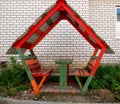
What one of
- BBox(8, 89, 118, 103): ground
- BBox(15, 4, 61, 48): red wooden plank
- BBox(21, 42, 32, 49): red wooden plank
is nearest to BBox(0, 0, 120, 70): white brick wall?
BBox(21, 42, 32, 49): red wooden plank

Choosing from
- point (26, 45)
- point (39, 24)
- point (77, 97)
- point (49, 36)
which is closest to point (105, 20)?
point (49, 36)

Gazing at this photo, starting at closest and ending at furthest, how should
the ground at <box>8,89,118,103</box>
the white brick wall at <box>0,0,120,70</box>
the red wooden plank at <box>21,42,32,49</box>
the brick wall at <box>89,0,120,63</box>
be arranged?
the ground at <box>8,89,118,103</box> < the red wooden plank at <box>21,42,32,49</box> < the white brick wall at <box>0,0,120,70</box> < the brick wall at <box>89,0,120,63</box>

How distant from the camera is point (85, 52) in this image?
8.33m

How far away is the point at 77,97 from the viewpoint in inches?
229

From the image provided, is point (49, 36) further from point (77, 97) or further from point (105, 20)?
point (77, 97)

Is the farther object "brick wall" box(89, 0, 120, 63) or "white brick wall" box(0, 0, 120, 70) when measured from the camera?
"brick wall" box(89, 0, 120, 63)

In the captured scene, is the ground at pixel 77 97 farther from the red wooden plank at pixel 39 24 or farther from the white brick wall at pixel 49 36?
the white brick wall at pixel 49 36

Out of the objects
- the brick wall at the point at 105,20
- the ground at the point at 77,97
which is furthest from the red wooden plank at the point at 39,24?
Answer: the brick wall at the point at 105,20

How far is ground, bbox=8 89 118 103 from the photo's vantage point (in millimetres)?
5672

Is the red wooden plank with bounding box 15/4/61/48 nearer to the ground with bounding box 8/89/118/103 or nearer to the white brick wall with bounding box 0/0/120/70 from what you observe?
the ground with bounding box 8/89/118/103

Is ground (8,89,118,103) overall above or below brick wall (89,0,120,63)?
below

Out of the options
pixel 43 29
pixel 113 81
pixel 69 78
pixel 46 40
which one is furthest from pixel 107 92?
pixel 46 40

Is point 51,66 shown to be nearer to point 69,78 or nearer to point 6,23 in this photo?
point 69,78

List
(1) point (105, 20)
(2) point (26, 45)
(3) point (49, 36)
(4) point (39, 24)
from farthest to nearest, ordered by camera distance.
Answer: (1) point (105, 20) → (3) point (49, 36) → (2) point (26, 45) → (4) point (39, 24)
